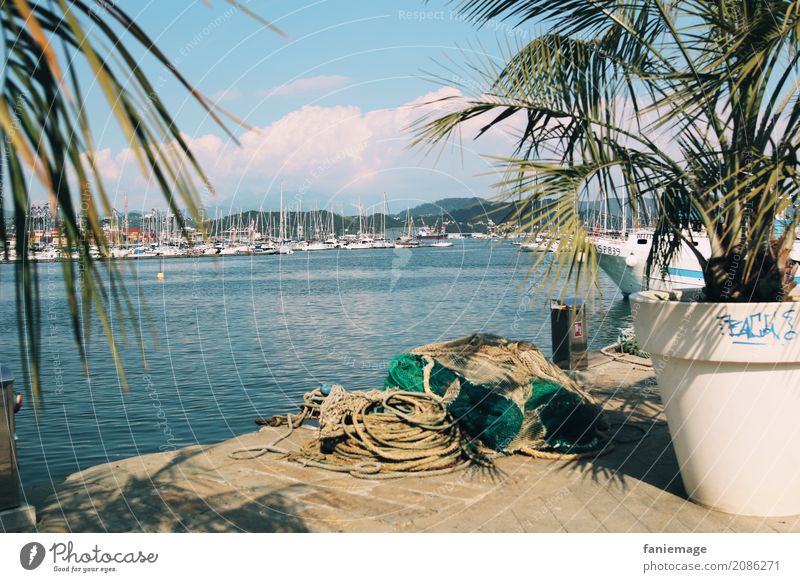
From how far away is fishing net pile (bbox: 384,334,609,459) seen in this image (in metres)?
5.70

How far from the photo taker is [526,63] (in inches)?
209

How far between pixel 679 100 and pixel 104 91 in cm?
456

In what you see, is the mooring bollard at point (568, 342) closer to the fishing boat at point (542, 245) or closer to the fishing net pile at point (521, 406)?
the fishing net pile at point (521, 406)

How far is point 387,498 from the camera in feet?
15.9

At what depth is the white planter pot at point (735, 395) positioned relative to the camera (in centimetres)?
408

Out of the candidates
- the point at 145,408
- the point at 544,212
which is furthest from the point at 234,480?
the point at 145,408

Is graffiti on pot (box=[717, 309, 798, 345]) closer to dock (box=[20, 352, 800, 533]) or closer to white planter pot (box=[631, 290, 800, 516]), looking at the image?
white planter pot (box=[631, 290, 800, 516])

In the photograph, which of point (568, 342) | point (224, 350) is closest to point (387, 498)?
point (568, 342)

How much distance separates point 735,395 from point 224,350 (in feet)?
58.7

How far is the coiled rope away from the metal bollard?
1.87 meters

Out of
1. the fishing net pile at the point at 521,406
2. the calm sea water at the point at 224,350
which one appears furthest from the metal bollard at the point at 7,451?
the fishing net pile at the point at 521,406

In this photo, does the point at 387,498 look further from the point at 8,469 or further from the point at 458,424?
the point at 8,469
